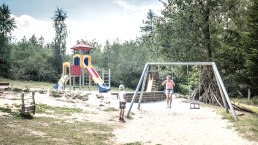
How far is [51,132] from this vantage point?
37.3 ft

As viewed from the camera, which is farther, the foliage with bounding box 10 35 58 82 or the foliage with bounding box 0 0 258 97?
the foliage with bounding box 10 35 58 82

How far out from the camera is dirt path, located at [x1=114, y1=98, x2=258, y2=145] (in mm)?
11547

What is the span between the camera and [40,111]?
630 inches

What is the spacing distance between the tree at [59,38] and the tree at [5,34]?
6.54 m

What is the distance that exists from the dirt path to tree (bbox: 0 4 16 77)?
97.8 ft

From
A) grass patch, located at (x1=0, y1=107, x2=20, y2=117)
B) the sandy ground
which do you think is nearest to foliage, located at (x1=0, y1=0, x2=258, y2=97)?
the sandy ground

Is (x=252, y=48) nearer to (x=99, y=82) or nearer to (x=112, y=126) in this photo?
(x=112, y=126)

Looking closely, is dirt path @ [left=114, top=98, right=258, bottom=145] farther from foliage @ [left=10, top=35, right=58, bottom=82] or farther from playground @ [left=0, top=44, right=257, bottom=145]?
foliage @ [left=10, top=35, right=58, bottom=82]

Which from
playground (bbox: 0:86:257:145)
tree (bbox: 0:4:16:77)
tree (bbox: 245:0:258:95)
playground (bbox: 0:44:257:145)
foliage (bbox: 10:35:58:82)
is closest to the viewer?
playground (bbox: 0:86:257:145)

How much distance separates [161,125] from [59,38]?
3890cm

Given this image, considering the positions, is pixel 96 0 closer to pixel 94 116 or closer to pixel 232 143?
pixel 94 116

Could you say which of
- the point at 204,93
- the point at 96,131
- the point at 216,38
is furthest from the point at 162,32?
the point at 96,131

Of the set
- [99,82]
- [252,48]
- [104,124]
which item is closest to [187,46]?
[99,82]

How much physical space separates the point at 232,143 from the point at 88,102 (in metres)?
12.3
